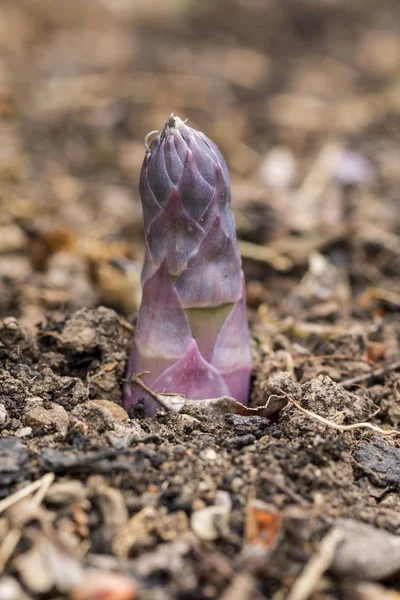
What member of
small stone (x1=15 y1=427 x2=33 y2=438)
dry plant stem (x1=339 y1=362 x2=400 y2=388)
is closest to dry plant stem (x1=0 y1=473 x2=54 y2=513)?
small stone (x1=15 y1=427 x2=33 y2=438)

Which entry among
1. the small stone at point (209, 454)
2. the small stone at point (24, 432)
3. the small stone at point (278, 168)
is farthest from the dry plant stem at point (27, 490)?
the small stone at point (278, 168)

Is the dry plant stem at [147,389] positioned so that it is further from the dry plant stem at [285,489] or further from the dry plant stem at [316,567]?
the dry plant stem at [316,567]

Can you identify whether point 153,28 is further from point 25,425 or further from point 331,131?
point 25,425

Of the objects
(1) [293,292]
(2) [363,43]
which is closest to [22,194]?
(1) [293,292]

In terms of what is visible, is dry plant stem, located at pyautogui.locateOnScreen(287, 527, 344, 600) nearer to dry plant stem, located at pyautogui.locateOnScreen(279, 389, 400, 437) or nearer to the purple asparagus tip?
dry plant stem, located at pyautogui.locateOnScreen(279, 389, 400, 437)

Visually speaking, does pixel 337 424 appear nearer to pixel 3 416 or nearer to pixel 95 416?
pixel 95 416
